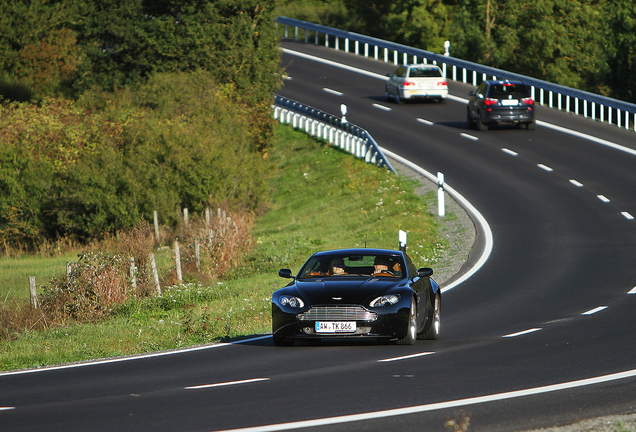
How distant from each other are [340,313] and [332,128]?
30.4 m

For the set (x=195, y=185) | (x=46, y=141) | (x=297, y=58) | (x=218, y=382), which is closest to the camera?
(x=218, y=382)

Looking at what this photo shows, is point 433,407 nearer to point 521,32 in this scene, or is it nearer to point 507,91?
point 507,91

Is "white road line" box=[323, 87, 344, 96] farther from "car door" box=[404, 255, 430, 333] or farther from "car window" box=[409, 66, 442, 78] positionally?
"car door" box=[404, 255, 430, 333]

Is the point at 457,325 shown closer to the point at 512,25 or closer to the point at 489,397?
the point at 489,397

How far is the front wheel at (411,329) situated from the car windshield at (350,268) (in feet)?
2.22

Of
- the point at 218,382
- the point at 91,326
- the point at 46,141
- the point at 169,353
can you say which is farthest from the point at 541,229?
the point at 46,141

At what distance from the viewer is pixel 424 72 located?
151ft

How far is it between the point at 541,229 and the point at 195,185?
544 inches

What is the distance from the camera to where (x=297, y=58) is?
59.8m

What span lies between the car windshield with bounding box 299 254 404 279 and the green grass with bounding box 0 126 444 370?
6.73 feet

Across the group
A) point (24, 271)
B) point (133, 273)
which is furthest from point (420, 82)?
point (133, 273)

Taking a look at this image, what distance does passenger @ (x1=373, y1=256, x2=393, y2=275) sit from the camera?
12.6 metres

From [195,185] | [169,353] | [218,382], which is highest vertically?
[218,382]

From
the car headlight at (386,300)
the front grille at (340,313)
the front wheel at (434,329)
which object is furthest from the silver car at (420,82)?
the front grille at (340,313)
